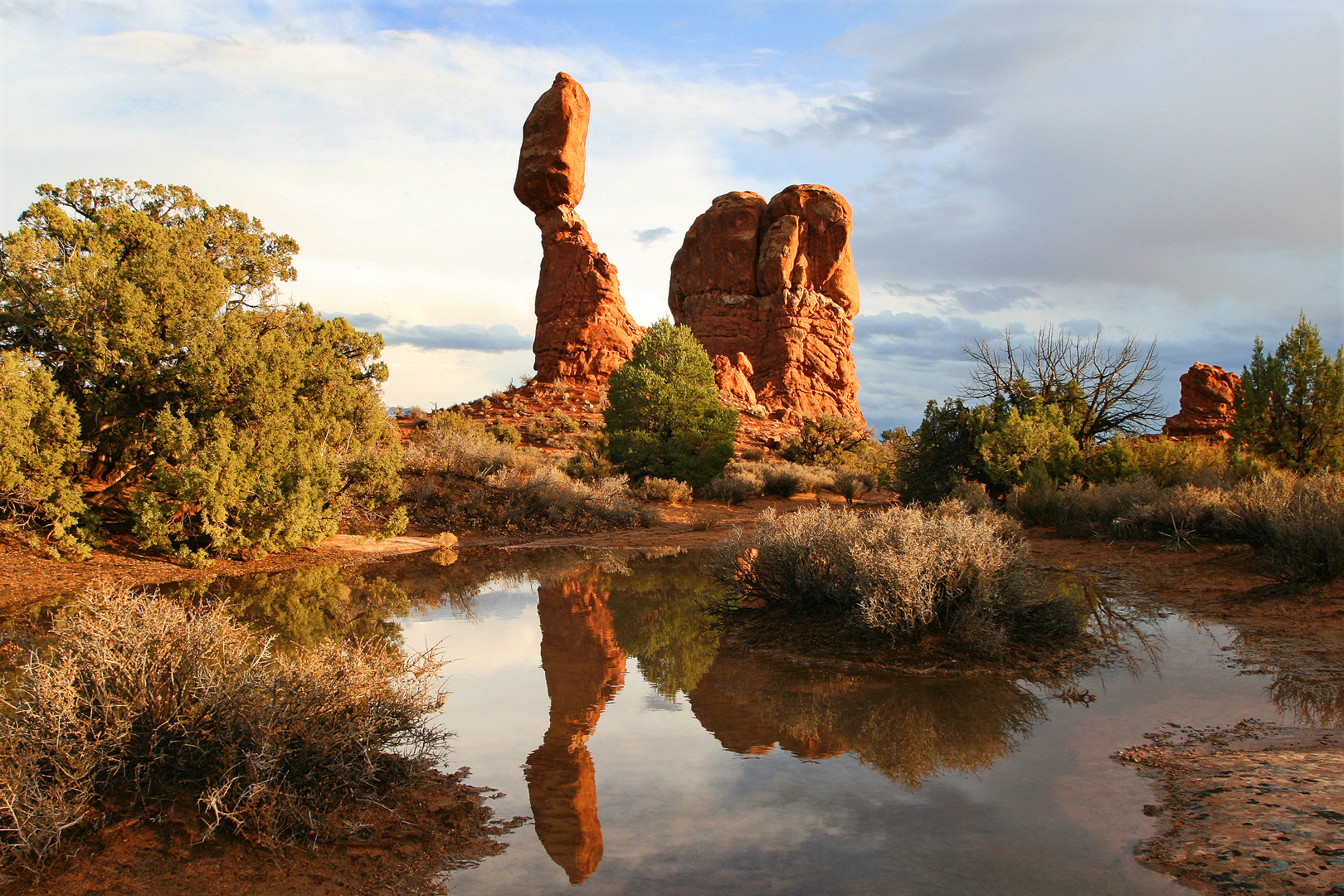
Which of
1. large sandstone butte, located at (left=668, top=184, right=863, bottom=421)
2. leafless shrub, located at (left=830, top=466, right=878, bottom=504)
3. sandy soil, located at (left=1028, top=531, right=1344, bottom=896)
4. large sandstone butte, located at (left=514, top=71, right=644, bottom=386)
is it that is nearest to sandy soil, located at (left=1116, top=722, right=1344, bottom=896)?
sandy soil, located at (left=1028, top=531, right=1344, bottom=896)

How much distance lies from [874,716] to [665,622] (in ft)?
12.7

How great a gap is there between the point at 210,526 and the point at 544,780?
408 inches

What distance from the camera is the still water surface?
Answer: 368cm

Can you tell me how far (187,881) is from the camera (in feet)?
11.5

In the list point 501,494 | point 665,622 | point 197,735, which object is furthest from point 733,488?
point 197,735

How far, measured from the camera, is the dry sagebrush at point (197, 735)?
12.0 feet

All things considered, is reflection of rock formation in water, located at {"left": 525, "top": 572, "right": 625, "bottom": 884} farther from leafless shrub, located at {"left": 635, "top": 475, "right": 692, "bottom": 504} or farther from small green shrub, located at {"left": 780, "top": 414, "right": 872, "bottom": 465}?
small green shrub, located at {"left": 780, "top": 414, "right": 872, "bottom": 465}

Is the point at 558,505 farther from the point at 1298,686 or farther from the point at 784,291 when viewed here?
the point at 784,291

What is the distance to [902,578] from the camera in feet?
23.0

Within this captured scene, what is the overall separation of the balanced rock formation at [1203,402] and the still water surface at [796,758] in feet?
115

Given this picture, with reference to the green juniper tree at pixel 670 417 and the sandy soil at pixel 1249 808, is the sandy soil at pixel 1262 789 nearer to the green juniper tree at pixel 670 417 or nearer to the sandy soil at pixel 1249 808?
the sandy soil at pixel 1249 808

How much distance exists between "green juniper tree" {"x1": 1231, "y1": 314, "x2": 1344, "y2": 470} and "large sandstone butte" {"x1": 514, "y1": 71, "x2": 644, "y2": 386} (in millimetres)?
28460

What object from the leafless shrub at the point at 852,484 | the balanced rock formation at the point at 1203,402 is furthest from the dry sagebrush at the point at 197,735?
the balanced rock formation at the point at 1203,402

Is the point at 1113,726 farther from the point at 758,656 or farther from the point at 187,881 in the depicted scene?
the point at 187,881
